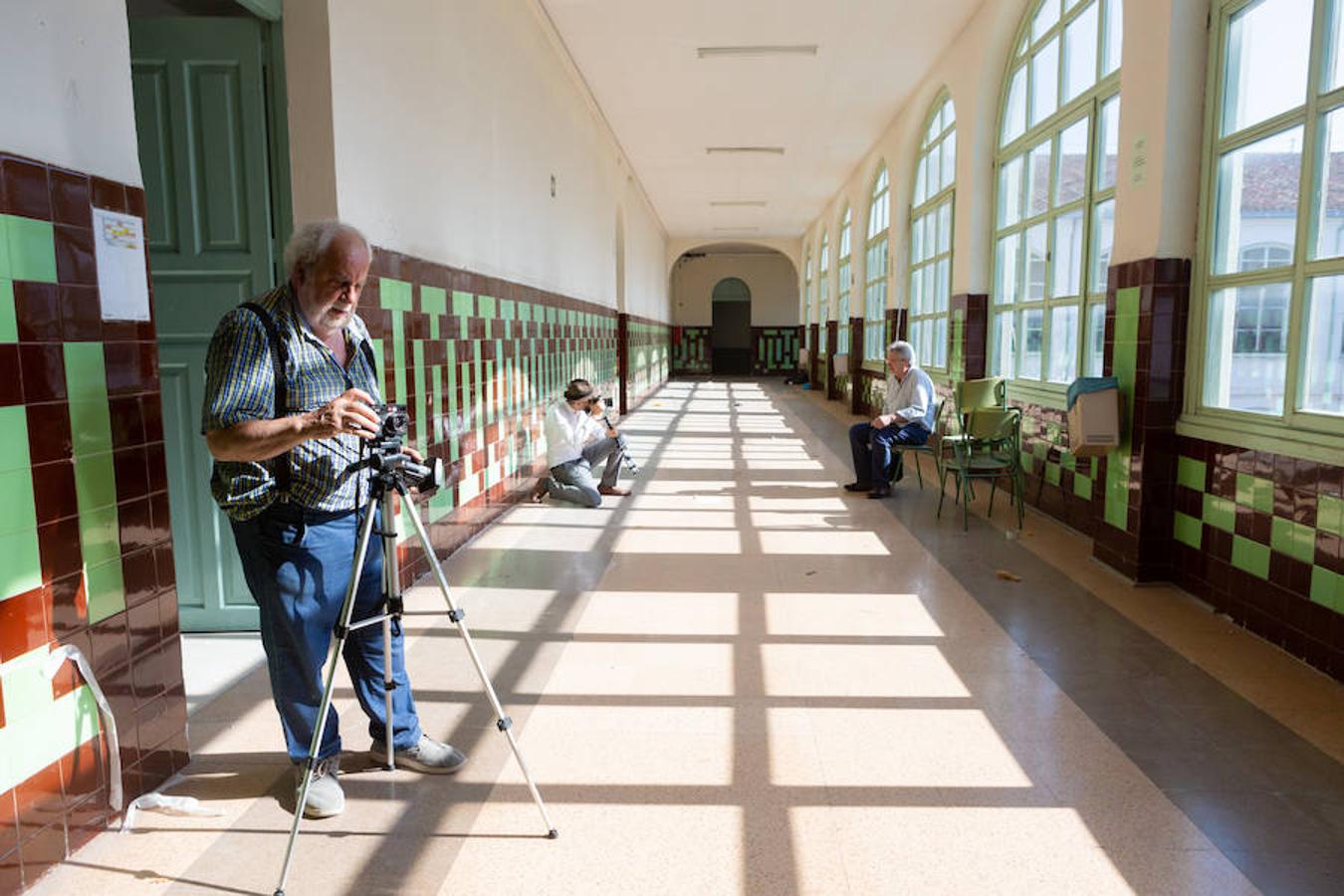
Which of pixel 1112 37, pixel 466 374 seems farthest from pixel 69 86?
pixel 1112 37

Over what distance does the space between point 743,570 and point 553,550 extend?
3.76ft

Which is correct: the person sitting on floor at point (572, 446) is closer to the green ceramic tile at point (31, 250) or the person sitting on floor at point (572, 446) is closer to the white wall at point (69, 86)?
the white wall at point (69, 86)

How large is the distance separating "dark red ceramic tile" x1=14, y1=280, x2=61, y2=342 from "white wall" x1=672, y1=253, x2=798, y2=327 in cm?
2446

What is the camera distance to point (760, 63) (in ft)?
26.9

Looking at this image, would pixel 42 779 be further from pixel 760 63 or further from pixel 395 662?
pixel 760 63

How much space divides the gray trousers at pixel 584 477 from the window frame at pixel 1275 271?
3.72 m

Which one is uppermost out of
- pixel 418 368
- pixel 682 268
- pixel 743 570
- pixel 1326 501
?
pixel 682 268

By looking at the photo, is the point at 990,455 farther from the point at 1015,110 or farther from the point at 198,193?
the point at 198,193

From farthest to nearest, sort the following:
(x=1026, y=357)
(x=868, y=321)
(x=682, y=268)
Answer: (x=682, y=268) < (x=868, y=321) < (x=1026, y=357)

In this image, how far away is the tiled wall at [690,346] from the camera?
26.1 metres

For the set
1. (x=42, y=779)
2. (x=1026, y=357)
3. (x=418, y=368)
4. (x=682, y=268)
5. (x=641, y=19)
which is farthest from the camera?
(x=682, y=268)

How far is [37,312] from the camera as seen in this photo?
1.96 metres

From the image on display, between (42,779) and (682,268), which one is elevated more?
(682,268)

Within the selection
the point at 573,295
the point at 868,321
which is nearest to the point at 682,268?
the point at 868,321
